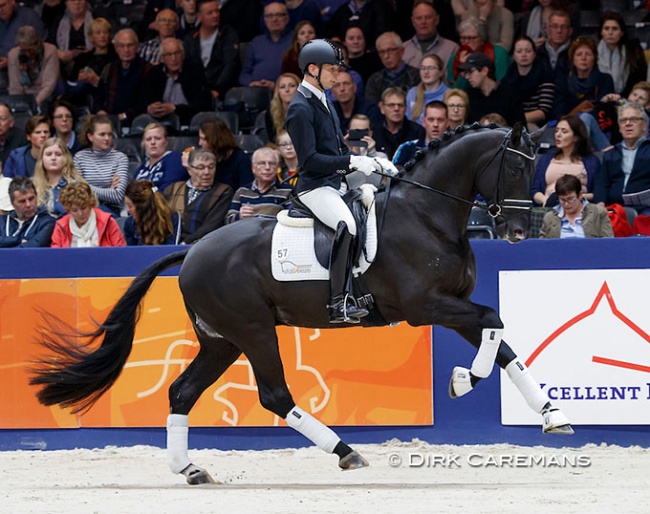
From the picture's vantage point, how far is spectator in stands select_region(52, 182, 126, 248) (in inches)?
391

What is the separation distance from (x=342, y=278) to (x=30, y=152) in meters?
5.84

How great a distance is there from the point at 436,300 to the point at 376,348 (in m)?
1.88

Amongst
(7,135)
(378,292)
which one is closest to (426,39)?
(7,135)

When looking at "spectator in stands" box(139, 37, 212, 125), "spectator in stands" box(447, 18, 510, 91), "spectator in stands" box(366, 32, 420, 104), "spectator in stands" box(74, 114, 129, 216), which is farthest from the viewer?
"spectator in stands" box(139, 37, 212, 125)

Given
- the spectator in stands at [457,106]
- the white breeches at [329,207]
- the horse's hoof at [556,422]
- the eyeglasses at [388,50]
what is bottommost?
the horse's hoof at [556,422]

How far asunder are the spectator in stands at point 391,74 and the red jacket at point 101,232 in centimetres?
359

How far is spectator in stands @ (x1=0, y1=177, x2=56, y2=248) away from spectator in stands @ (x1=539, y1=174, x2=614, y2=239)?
4116 mm

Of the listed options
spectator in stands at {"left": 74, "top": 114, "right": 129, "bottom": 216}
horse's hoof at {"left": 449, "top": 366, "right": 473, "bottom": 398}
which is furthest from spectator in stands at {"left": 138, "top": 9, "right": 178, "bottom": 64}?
horse's hoof at {"left": 449, "top": 366, "right": 473, "bottom": 398}

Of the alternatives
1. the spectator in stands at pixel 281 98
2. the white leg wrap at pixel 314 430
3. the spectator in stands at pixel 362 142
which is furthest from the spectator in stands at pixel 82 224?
the white leg wrap at pixel 314 430

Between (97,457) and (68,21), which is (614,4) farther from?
(97,457)

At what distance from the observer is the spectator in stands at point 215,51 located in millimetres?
13852

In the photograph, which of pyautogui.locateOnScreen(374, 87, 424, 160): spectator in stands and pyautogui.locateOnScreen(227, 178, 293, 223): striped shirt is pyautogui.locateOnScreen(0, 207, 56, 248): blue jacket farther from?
pyautogui.locateOnScreen(374, 87, 424, 160): spectator in stands

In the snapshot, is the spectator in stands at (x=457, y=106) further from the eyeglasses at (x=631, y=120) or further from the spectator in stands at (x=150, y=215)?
the spectator in stands at (x=150, y=215)

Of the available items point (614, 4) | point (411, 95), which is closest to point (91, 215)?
point (411, 95)
